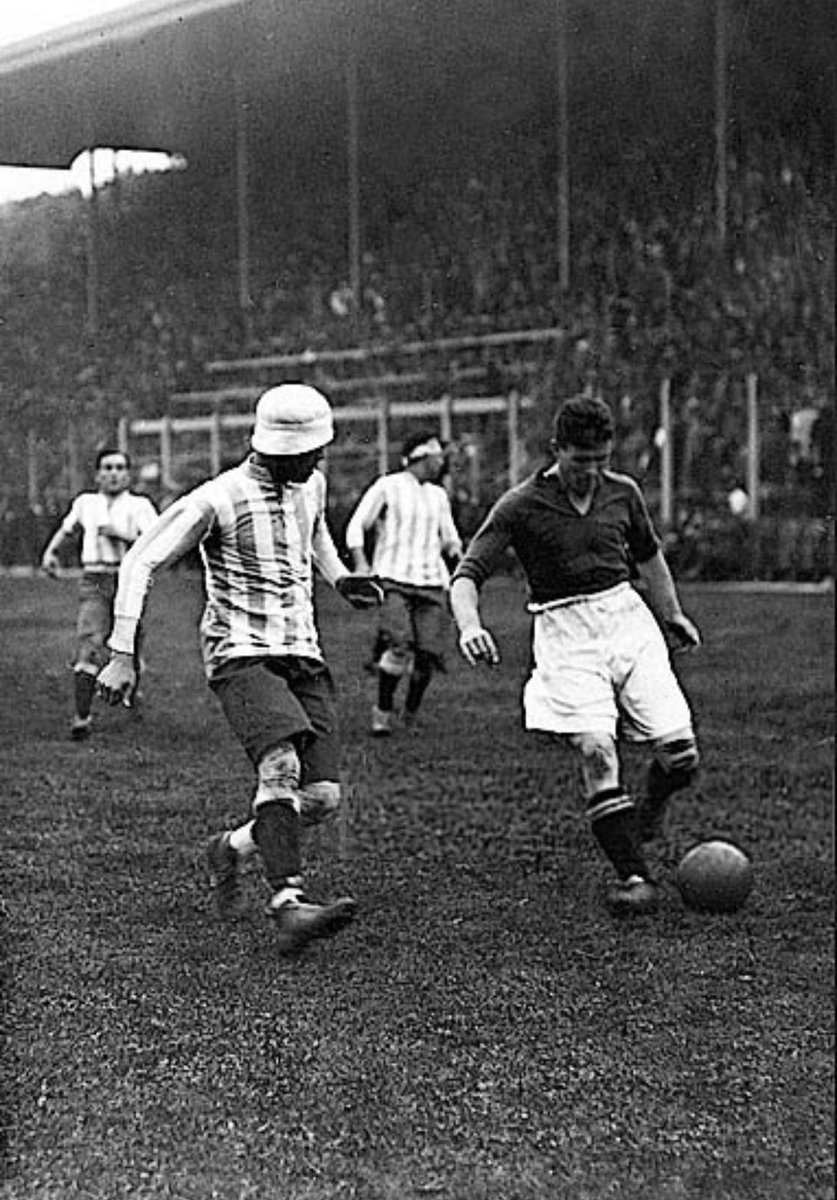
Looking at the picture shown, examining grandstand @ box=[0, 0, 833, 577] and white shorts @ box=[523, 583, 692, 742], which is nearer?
grandstand @ box=[0, 0, 833, 577]

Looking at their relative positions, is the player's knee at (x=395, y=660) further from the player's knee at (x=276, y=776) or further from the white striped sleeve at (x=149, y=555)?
the white striped sleeve at (x=149, y=555)

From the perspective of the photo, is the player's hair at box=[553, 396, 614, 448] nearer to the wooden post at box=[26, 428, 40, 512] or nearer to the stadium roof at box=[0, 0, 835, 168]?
the stadium roof at box=[0, 0, 835, 168]

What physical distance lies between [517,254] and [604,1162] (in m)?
8.15

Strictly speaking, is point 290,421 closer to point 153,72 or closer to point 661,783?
point 153,72

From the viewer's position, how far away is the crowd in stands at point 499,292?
4852mm

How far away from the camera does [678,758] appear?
21.3 feet

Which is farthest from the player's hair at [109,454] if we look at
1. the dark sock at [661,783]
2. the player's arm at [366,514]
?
the player's arm at [366,514]

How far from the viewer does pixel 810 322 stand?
17047 millimetres

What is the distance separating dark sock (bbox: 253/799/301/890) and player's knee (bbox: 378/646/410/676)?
16.0ft

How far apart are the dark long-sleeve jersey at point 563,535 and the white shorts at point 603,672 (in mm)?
79

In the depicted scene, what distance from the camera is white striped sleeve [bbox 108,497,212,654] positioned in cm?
509

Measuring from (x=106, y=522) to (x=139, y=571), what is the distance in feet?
1.17

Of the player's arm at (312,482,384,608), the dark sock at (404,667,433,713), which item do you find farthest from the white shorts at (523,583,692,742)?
the dark sock at (404,667,433,713)

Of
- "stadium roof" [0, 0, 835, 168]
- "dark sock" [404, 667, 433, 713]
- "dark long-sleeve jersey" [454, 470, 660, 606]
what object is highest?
"stadium roof" [0, 0, 835, 168]
